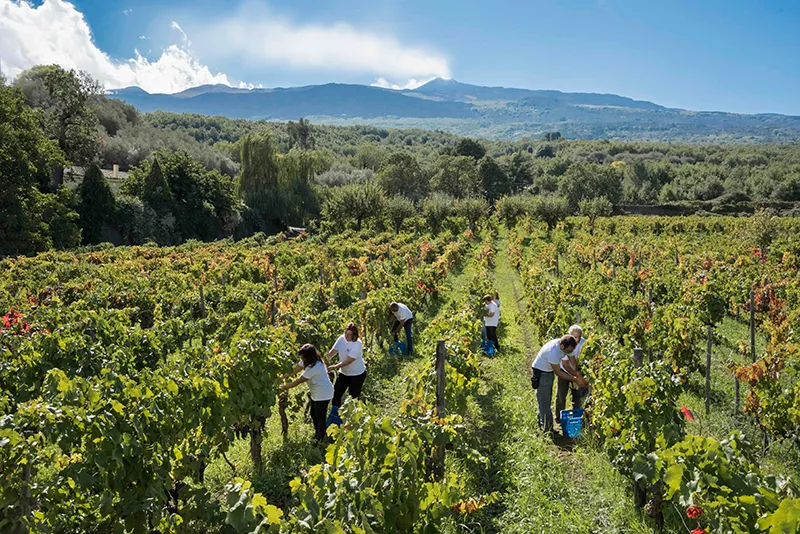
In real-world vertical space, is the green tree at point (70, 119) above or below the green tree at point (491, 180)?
above

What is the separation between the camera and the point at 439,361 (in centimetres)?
560

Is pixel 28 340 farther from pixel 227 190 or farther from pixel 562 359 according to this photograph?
pixel 227 190

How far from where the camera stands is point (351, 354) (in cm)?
686

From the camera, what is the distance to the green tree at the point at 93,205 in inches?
1303

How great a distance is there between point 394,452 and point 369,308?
6.63m

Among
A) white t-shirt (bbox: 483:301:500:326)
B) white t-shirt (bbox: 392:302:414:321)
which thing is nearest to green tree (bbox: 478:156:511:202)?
white t-shirt (bbox: 483:301:500:326)

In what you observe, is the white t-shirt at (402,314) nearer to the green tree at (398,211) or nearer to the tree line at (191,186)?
the tree line at (191,186)

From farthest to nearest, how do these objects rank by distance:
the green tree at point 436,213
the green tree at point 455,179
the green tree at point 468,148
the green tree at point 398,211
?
the green tree at point 468,148 < the green tree at point 455,179 < the green tree at point 398,211 < the green tree at point 436,213

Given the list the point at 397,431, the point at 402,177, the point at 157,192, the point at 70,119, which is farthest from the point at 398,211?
the point at 397,431

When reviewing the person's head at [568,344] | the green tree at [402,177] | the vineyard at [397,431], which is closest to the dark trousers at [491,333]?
the vineyard at [397,431]

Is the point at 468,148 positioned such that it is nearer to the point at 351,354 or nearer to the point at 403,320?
the point at 403,320

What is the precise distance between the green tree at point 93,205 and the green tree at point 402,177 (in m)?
32.5

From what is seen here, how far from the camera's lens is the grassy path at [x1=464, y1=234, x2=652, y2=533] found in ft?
16.0

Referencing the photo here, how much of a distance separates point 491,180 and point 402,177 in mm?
12237
